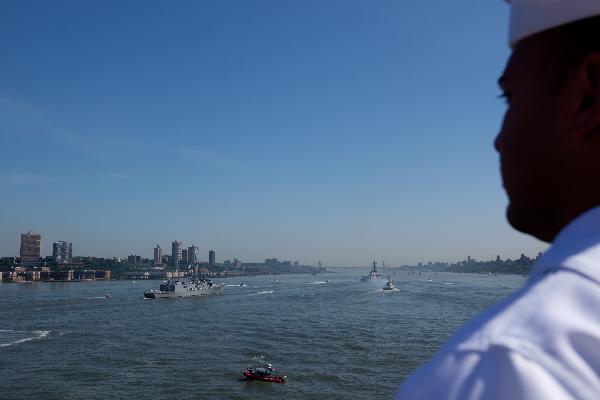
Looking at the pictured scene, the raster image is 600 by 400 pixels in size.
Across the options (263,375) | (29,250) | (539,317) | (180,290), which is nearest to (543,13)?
(539,317)

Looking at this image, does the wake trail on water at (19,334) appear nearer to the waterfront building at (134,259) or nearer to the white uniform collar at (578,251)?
the white uniform collar at (578,251)

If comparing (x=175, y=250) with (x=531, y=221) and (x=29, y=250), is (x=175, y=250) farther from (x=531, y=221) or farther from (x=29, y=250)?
(x=531, y=221)

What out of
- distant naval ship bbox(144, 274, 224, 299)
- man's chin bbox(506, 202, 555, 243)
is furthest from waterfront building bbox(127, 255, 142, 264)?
man's chin bbox(506, 202, 555, 243)

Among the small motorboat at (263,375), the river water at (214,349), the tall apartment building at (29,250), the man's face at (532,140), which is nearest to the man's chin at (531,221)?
the man's face at (532,140)

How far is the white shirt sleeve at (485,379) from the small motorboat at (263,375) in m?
21.7

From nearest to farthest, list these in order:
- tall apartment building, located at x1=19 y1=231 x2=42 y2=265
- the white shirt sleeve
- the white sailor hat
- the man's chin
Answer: the white shirt sleeve → the white sailor hat → the man's chin → tall apartment building, located at x1=19 y1=231 x2=42 y2=265

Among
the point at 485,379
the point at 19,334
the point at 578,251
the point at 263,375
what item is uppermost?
the point at 578,251

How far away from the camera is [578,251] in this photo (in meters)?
0.49

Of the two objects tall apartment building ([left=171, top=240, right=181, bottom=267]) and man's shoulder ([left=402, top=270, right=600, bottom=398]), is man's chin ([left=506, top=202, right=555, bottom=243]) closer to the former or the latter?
man's shoulder ([left=402, top=270, right=600, bottom=398])

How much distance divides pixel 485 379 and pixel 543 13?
47 cm

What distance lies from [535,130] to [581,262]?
27 cm

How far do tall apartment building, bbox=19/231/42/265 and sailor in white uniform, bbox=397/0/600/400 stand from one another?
13973cm

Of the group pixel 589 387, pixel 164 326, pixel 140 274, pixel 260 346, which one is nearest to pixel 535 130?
pixel 589 387

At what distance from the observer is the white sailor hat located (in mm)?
597
